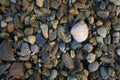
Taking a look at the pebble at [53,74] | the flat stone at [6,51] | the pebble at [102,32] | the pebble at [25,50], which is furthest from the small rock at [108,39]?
the flat stone at [6,51]

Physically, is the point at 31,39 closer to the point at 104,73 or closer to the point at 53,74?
the point at 53,74

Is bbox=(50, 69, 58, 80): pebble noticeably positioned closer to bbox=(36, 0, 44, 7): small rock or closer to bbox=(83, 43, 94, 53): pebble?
bbox=(83, 43, 94, 53): pebble

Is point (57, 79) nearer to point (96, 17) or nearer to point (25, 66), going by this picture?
point (25, 66)

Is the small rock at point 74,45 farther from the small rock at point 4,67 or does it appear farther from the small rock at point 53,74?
the small rock at point 4,67

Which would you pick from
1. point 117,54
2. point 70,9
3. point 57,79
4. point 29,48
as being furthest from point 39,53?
point 117,54

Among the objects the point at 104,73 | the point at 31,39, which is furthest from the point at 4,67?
the point at 104,73

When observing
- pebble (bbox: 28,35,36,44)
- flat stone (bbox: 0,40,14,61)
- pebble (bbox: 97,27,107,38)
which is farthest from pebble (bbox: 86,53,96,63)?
flat stone (bbox: 0,40,14,61)
